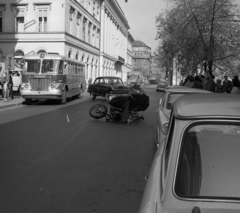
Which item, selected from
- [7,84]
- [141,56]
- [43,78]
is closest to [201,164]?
[43,78]

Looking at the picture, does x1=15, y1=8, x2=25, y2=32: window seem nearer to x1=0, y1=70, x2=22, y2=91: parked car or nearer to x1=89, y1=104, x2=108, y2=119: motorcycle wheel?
x1=0, y1=70, x2=22, y2=91: parked car

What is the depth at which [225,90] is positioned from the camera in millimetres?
22266

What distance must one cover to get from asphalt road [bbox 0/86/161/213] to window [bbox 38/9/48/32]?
29.1 metres

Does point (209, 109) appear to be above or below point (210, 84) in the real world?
below

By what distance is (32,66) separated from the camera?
21.1m

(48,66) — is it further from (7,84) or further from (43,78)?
(7,84)

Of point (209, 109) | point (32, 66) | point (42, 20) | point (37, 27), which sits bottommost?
point (209, 109)

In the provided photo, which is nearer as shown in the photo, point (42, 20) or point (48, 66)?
point (48, 66)

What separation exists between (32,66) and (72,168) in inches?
611

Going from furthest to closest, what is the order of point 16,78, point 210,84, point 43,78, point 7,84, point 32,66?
point 16,78 → point 7,84 → point 32,66 → point 43,78 → point 210,84

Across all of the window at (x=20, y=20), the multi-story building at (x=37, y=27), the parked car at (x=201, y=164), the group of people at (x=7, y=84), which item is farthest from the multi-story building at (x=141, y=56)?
the parked car at (x=201, y=164)

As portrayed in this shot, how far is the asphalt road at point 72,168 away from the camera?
475 centimetres

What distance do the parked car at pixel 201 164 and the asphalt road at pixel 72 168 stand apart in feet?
7.09

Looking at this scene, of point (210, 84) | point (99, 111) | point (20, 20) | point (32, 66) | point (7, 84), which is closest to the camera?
point (99, 111)
